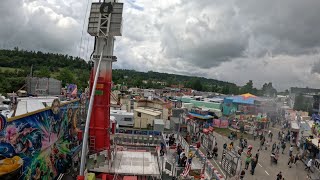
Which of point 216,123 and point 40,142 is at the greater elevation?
point 40,142

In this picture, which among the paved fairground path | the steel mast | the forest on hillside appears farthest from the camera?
the forest on hillside

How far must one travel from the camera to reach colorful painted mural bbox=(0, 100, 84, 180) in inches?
435

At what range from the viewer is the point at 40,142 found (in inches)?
567

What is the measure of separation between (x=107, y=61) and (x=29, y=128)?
925cm

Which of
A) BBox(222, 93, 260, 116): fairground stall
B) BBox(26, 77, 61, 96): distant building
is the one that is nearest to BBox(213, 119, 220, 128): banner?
BBox(222, 93, 260, 116): fairground stall

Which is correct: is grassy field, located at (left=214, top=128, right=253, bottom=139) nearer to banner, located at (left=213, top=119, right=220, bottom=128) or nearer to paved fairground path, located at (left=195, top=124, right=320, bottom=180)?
banner, located at (left=213, top=119, right=220, bottom=128)

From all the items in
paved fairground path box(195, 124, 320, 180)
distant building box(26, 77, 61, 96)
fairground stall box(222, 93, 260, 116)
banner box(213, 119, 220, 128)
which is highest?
distant building box(26, 77, 61, 96)

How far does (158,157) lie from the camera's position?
22.1 m

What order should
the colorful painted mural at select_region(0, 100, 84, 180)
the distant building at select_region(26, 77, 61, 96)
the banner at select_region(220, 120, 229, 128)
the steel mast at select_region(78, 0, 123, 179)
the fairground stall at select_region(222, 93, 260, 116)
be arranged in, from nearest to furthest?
the colorful painted mural at select_region(0, 100, 84, 180) < the steel mast at select_region(78, 0, 123, 179) < the distant building at select_region(26, 77, 61, 96) < the banner at select_region(220, 120, 229, 128) < the fairground stall at select_region(222, 93, 260, 116)

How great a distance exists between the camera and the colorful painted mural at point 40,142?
11.0 metres

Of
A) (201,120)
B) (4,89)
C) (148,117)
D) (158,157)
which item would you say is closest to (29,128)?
(158,157)

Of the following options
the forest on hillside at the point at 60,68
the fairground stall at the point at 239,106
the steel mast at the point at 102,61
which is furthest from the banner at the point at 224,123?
the forest on hillside at the point at 60,68

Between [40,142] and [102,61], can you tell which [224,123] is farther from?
[40,142]

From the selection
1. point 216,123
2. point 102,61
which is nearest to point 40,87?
point 102,61
